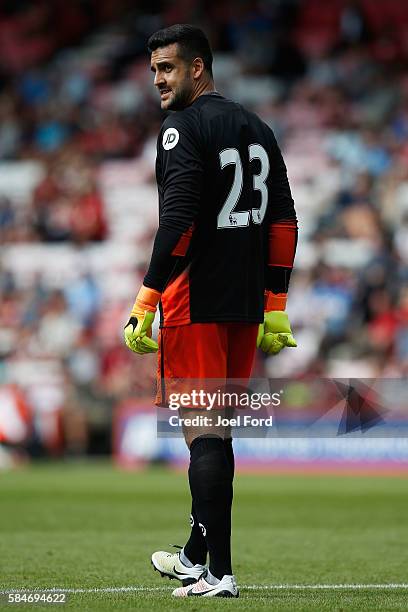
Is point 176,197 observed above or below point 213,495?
above

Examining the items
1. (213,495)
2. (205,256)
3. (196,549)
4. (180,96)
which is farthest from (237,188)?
Result: (196,549)

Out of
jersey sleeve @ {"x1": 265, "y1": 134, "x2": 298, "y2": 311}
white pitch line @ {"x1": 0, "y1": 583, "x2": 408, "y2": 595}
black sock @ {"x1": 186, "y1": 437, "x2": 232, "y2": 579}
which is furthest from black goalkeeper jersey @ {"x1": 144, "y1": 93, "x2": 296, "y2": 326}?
white pitch line @ {"x1": 0, "y1": 583, "x2": 408, "y2": 595}

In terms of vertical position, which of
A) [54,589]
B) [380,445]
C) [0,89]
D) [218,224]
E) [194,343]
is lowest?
[380,445]

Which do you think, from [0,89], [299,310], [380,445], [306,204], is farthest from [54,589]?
[0,89]

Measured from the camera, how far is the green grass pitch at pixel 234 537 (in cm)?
546

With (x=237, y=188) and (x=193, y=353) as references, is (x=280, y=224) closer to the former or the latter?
(x=237, y=188)

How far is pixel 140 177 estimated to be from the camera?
820 inches

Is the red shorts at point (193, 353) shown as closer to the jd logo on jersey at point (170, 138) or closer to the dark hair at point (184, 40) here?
the jd logo on jersey at point (170, 138)

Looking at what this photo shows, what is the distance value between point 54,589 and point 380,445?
364 inches

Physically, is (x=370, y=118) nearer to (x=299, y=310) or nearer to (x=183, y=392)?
(x=299, y=310)

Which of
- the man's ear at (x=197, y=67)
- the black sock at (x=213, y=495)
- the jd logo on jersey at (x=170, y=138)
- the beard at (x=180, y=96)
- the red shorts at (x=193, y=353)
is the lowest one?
the black sock at (x=213, y=495)

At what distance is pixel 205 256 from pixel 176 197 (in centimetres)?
30

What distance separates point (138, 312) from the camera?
528cm

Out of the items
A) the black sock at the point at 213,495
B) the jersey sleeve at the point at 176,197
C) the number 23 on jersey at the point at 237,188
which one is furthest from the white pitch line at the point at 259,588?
the number 23 on jersey at the point at 237,188
